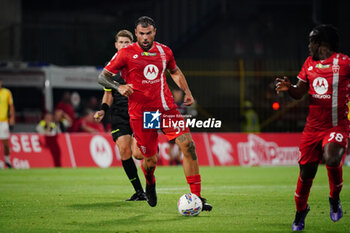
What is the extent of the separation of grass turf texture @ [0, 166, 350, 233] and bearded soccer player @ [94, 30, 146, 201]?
426 millimetres

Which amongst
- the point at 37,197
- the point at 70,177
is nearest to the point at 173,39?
the point at 70,177

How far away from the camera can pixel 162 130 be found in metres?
9.30

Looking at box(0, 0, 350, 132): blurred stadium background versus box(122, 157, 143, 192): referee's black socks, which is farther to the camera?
box(0, 0, 350, 132): blurred stadium background

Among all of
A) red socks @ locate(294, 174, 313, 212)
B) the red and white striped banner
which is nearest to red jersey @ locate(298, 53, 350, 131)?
red socks @ locate(294, 174, 313, 212)

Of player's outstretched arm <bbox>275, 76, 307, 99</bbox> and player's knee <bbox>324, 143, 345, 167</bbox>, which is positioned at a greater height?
player's outstretched arm <bbox>275, 76, 307, 99</bbox>

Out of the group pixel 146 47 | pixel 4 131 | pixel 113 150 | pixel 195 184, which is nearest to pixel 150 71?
pixel 146 47

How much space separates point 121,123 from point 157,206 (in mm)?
1772

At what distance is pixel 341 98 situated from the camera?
315 inches

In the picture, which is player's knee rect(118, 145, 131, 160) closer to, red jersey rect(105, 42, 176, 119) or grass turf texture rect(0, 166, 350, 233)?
grass turf texture rect(0, 166, 350, 233)

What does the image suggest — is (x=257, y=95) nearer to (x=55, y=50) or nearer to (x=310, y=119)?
(x=55, y=50)

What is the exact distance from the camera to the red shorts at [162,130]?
920cm

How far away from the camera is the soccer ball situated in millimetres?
8914

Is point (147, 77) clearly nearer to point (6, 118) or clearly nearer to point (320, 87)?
point (320, 87)

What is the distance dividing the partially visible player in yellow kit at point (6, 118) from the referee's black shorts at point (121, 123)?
9003 millimetres
